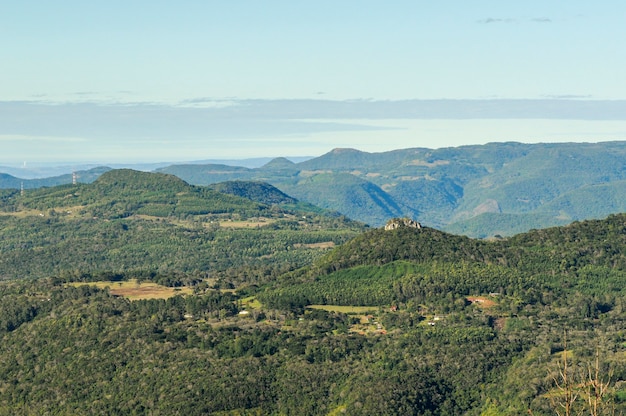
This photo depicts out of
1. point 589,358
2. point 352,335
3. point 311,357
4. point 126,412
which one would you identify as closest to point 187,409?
point 126,412

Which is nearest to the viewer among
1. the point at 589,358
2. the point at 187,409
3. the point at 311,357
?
the point at 187,409

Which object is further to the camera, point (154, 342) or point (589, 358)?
point (154, 342)

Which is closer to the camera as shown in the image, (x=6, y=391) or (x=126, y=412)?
(x=126, y=412)

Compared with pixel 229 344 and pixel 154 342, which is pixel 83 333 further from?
pixel 229 344

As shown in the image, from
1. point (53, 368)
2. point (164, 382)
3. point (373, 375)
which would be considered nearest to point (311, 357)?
point (373, 375)

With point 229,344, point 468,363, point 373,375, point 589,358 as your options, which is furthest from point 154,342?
point 589,358

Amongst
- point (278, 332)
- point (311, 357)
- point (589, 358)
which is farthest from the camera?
point (278, 332)

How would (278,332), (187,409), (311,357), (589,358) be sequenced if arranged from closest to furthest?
(187,409) < (589,358) < (311,357) < (278,332)

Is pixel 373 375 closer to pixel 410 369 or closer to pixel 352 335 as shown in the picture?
pixel 410 369
